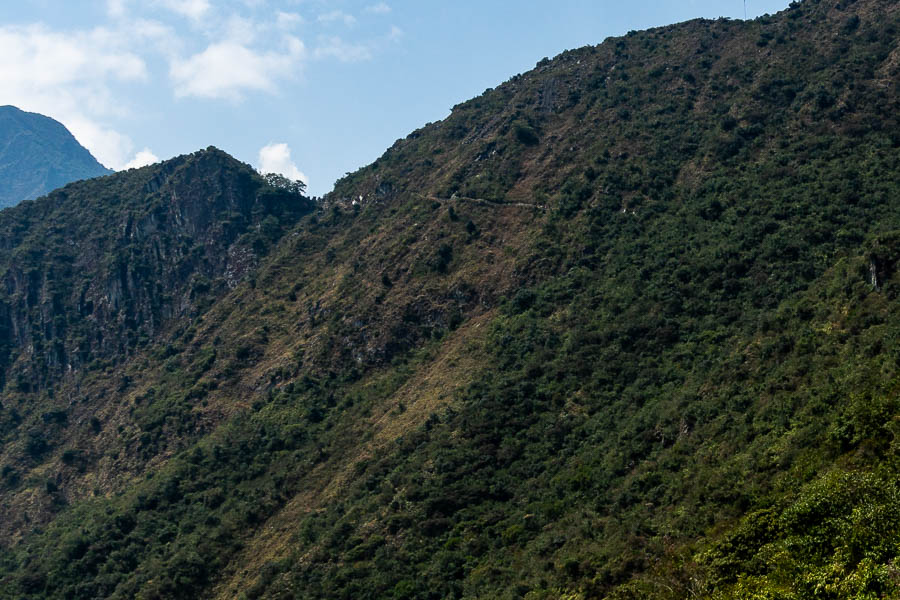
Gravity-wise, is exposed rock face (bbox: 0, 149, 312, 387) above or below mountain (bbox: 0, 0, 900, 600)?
above

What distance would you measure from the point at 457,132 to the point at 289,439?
5446 cm

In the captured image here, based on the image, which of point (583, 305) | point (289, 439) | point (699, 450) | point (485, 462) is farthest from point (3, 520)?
point (699, 450)

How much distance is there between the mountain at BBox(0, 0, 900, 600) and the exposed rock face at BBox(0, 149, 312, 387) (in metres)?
0.53

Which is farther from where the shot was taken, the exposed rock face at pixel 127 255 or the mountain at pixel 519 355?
the exposed rock face at pixel 127 255

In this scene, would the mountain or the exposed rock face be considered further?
the exposed rock face

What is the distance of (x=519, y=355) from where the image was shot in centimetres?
6359

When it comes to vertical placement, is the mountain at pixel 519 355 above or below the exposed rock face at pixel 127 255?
below

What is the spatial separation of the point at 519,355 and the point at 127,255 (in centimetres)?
6628

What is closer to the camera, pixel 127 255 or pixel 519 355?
pixel 519 355

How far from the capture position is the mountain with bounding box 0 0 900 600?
1547 inches

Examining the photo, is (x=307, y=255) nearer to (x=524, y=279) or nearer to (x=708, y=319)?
(x=524, y=279)

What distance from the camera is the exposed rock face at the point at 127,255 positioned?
99812 mm

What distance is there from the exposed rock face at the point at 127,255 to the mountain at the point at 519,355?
1.73ft

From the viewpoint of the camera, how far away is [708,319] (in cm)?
5716
